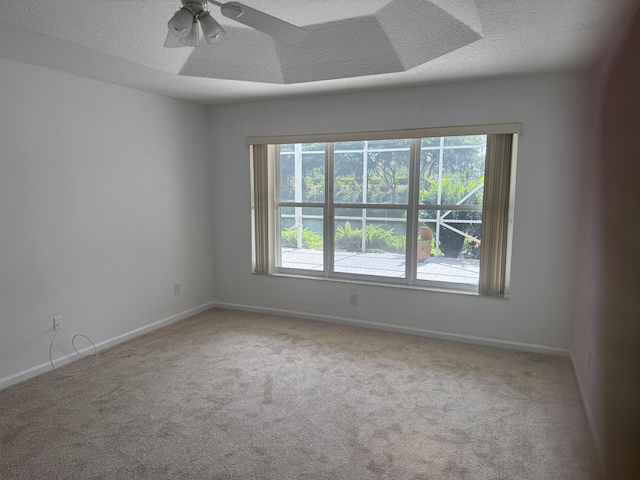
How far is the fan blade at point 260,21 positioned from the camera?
1.78m

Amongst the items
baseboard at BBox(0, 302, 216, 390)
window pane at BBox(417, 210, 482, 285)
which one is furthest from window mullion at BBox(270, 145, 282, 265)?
window pane at BBox(417, 210, 482, 285)

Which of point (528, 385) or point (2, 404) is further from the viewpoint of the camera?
point (528, 385)

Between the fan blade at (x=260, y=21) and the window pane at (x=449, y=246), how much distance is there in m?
2.37

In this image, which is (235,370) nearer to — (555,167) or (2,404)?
(2,404)

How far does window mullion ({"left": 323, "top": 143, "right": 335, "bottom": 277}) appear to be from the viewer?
14.5 ft

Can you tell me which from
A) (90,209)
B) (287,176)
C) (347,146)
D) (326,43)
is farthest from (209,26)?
(287,176)

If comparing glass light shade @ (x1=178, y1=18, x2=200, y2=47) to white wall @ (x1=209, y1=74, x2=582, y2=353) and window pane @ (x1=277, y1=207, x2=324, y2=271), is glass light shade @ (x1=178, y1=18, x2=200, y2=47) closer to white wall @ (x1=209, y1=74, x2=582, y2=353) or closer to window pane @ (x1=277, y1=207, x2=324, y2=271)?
Result: white wall @ (x1=209, y1=74, x2=582, y2=353)

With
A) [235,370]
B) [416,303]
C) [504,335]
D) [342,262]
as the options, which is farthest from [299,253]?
[504,335]

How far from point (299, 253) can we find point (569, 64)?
296 cm

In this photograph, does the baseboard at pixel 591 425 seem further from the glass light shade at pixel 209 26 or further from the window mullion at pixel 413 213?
the glass light shade at pixel 209 26

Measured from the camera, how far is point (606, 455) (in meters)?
2.07

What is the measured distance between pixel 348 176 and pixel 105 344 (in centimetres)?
273

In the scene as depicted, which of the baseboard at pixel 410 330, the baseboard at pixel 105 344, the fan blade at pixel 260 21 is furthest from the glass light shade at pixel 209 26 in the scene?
the baseboard at pixel 410 330

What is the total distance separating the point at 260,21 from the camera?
1961 mm
